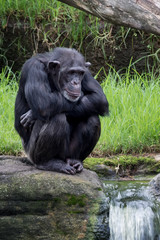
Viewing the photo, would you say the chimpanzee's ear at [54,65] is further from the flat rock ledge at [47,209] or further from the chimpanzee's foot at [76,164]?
the flat rock ledge at [47,209]

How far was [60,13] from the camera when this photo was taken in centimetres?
930

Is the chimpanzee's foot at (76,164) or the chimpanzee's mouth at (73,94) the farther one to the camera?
the chimpanzee's foot at (76,164)

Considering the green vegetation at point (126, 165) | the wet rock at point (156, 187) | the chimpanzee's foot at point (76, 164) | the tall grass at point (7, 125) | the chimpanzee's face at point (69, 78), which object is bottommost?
the tall grass at point (7, 125)

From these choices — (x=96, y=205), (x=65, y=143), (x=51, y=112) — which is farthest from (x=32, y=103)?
(x=96, y=205)

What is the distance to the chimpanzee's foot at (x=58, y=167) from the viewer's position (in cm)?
450

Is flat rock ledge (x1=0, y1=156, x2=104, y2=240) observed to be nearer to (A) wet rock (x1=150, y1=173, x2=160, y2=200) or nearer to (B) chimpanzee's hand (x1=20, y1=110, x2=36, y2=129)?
(B) chimpanzee's hand (x1=20, y1=110, x2=36, y2=129)

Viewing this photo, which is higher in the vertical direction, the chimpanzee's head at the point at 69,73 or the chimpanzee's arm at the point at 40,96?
the chimpanzee's head at the point at 69,73

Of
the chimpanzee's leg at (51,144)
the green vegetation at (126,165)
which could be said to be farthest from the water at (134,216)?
the green vegetation at (126,165)

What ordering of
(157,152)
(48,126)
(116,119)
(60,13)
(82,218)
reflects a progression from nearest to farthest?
(82,218)
(48,126)
(157,152)
(116,119)
(60,13)

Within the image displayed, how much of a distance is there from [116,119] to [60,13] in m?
3.50

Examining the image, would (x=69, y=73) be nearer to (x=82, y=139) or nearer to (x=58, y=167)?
(x=82, y=139)

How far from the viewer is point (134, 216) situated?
4.57 m

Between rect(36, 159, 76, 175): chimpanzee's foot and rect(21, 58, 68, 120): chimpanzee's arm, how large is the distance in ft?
1.66

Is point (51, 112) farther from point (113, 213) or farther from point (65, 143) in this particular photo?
point (113, 213)
